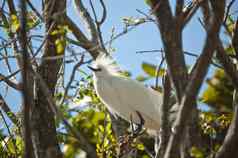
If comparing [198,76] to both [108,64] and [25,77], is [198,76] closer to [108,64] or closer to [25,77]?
[25,77]

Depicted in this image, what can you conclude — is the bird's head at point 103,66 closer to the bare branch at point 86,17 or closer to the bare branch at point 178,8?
the bare branch at point 86,17

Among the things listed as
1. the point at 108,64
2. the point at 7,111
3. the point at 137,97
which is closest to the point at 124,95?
the point at 137,97

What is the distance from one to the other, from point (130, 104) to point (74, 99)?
69 centimetres

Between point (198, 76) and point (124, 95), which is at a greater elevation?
point (198, 76)

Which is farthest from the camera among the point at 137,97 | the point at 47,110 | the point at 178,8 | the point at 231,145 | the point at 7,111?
the point at 137,97

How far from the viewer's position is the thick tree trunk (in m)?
3.37

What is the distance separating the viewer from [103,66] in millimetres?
4930

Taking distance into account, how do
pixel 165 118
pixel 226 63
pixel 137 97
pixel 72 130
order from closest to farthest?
pixel 72 130 → pixel 165 118 → pixel 226 63 → pixel 137 97

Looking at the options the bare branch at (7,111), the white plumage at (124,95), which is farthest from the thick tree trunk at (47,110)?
the white plumage at (124,95)

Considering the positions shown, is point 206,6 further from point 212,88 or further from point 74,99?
point 212,88

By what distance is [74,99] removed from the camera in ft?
14.3

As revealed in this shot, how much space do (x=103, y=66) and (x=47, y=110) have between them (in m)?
1.34

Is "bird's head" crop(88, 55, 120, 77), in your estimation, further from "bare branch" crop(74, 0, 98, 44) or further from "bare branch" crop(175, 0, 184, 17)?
"bare branch" crop(175, 0, 184, 17)

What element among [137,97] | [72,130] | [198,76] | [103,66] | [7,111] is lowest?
[137,97]
